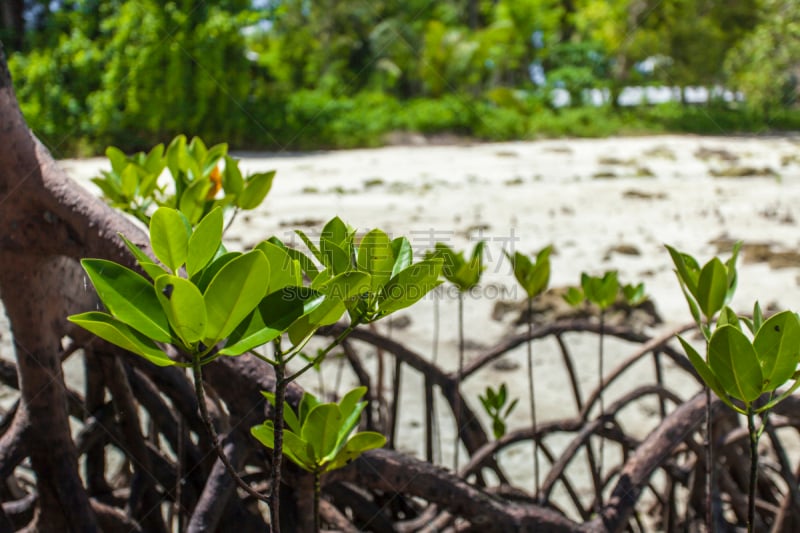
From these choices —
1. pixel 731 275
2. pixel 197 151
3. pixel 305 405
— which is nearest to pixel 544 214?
pixel 197 151

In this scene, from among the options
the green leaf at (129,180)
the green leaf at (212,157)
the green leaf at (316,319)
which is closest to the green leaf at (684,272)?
the green leaf at (316,319)

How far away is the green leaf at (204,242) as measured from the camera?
52cm

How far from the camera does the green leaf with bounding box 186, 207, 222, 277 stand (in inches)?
20.6

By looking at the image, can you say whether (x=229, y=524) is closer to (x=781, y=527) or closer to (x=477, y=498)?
(x=477, y=498)

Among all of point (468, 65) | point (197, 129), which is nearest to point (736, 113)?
point (468, 65)

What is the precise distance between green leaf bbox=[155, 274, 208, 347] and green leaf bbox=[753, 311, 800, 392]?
0.40 m

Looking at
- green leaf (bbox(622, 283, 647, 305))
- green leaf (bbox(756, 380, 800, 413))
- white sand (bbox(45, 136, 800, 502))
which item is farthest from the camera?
white sand (bbox(45, 136, 800, 502))

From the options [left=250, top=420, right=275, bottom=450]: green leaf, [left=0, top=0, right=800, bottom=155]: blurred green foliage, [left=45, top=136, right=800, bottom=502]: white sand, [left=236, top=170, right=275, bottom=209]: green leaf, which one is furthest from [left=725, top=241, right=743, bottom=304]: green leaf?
[left=0, top=0, right=800, bottom=155]: blurred green foliage

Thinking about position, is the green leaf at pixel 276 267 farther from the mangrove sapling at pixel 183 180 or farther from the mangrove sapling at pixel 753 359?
the mangrove sapling at pixel 183 180

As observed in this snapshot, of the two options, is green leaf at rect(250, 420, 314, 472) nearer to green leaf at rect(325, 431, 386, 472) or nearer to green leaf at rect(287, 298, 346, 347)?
green leaf at rect(325, 431, 386, 472)

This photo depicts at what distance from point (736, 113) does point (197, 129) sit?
12698 mm

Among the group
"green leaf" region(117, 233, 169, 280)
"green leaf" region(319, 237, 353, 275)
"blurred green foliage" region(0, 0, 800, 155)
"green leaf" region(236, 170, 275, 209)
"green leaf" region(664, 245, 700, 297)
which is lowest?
"green leaf" region(664, 245, 700, 297)

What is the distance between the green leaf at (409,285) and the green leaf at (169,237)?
147 mm

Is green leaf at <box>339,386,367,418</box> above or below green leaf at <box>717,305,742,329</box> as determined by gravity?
below
